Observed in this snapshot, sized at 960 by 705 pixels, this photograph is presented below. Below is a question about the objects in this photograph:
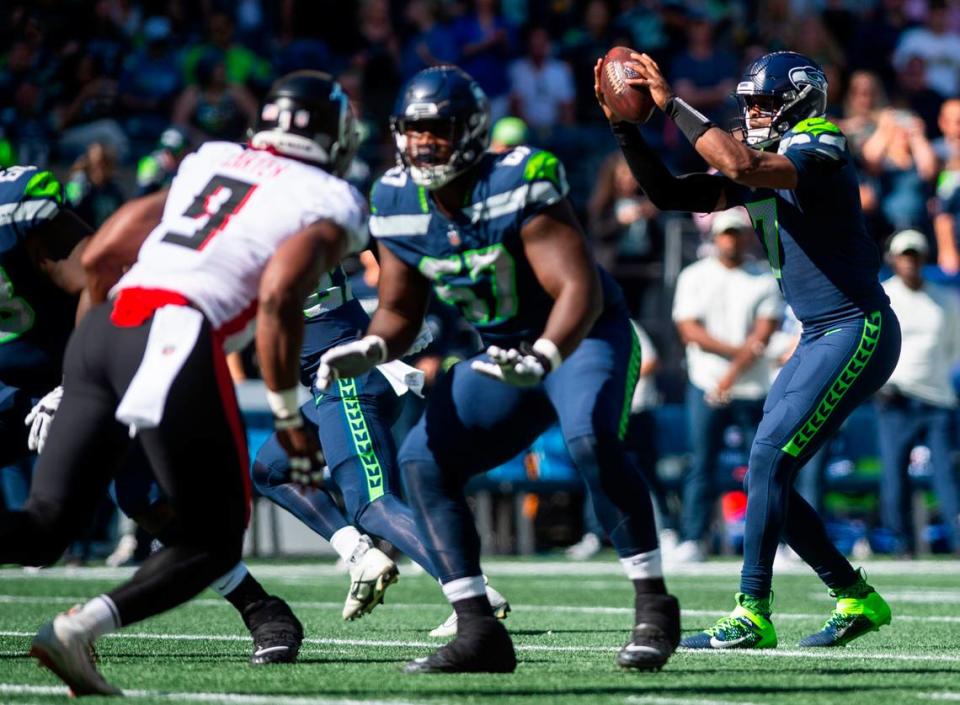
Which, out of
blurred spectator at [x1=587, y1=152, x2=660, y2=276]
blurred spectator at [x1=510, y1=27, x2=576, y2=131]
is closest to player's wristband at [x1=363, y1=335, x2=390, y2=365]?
blurred spectator at [x1=587, y1=152, x2=660, y2=276]

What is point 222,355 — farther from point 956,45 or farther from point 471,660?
point 956,45

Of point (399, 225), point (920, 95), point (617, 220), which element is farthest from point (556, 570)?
point (920, 95)

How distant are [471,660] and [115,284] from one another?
4.68 feet

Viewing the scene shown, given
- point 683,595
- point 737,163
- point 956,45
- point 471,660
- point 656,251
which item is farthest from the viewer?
point 956,45

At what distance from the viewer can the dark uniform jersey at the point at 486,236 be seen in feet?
16.3

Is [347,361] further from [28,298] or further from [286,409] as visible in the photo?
[28,298]

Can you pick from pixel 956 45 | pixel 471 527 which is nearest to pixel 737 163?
pixel 471 527

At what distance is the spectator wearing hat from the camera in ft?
36.3

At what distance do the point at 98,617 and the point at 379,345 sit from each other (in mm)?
1107

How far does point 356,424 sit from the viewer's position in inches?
264

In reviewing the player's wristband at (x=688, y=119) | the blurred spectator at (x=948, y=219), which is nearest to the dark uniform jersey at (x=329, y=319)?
the player's wristband at (x=688, y=119)

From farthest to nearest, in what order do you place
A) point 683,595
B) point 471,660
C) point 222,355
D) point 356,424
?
1. point 683,595
2. point 356,424
3. point 471,660
4. point 222,355

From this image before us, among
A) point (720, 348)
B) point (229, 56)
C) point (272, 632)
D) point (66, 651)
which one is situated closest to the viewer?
point (66, 651)

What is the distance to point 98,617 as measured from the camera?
175 inches
